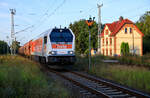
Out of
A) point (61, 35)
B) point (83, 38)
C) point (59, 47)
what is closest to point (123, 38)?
point (83, 38)

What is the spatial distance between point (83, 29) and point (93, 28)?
347 cm

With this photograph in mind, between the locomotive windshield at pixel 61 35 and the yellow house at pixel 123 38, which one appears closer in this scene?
the locomotive windshield at pixel 61 35

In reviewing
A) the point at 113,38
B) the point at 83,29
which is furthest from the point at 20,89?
the point at 83,29

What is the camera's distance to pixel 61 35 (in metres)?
15.4

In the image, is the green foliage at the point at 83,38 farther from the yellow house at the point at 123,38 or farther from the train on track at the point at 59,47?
the train on track at the point at 59,47

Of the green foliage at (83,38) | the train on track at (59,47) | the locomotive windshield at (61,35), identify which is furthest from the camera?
the green foliage at (83,38)

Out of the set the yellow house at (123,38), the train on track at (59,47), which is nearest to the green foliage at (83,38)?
the yellow house at (123,38)

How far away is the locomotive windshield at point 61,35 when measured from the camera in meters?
15.2

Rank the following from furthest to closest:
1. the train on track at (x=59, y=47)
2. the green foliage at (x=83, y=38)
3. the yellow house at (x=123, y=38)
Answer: the green foliage at (x=83, y=38) < the yellow house at (x=123, y=38) < the train on track at (x=59, y=47)

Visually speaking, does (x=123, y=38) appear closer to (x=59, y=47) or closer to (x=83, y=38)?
(x=83, y=38)

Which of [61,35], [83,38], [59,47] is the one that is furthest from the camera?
[83,38]

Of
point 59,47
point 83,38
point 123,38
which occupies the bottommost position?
point 59,47

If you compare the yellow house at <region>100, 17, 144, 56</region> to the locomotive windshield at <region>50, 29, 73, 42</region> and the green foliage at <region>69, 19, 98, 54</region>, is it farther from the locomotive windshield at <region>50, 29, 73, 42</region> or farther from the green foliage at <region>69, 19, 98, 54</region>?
the locomotive windshield at <region>50, 29, 73, 42</region>

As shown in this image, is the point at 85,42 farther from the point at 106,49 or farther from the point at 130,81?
the point at 130,81
